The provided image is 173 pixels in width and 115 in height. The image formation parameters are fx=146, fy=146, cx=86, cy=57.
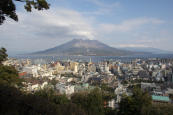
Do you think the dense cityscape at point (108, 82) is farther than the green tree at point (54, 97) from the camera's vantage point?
Yes

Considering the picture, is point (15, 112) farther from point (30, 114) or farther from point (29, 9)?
point (29, 9)

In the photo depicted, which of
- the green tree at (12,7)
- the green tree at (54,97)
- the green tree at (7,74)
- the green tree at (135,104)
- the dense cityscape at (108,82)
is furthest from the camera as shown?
the dense cityscape at (108,82)

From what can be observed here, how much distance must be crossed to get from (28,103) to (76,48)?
65845mm

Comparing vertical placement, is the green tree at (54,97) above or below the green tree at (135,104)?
above

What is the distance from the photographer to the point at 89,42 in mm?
79750

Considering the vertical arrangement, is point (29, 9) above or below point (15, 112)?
above

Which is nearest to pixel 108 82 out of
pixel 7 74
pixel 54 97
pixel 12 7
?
pixel 54 97

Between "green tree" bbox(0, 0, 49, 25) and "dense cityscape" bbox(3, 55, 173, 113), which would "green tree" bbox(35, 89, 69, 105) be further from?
"green tree" bbox(0, 0, 49, 25)

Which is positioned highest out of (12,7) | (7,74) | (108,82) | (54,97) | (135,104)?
(12,7)

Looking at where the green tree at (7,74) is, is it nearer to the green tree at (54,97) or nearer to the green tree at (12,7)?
the green tree at (54,97)

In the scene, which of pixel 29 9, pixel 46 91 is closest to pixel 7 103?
pixel 29 9

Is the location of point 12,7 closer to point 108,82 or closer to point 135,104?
point 135,104

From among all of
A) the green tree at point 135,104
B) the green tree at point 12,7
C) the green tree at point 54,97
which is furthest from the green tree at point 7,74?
the green tree at point 135,104

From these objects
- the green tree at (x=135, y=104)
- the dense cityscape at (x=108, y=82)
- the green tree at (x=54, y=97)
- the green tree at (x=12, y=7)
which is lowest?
the dense cityscape at (x=108, y=82)
